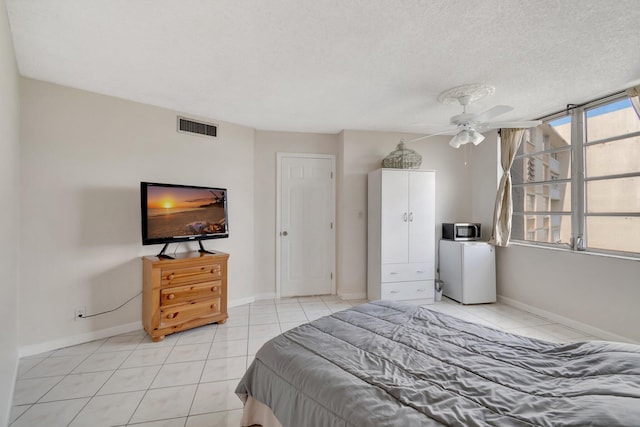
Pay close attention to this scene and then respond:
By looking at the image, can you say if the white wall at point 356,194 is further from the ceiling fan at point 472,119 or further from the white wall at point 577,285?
the ceiling fan at point 472,119

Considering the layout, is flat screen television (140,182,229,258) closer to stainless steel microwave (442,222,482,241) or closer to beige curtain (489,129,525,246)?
stainless steel microwave (442,222,482,241)

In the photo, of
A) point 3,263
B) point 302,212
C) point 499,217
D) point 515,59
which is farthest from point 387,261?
point 3,263

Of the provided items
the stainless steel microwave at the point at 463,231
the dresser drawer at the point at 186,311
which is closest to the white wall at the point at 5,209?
the dresser drawer at the point at 186,311

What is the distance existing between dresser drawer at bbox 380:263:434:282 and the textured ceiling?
2147mm

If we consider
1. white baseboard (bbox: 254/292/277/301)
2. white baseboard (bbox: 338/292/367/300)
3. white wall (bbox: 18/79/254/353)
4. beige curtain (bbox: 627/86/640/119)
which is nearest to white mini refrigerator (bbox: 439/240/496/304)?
white baseboard (bbox: 338/292/367/300)

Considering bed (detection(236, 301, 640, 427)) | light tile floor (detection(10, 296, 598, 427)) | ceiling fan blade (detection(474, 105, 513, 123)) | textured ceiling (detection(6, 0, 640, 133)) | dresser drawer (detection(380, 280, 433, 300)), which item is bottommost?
light tile floor (detection(10, 296, 598, 427))

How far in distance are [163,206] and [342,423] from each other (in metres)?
2.79

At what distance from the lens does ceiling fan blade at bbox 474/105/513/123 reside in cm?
233

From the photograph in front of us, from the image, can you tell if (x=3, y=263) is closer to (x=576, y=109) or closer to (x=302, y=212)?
(x=302, y=212)

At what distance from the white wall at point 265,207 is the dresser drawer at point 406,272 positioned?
167cm

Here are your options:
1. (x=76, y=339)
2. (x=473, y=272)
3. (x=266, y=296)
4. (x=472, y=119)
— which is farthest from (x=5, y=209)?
(x=473, y=272)

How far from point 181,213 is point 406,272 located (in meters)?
3.03

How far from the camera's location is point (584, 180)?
326cm

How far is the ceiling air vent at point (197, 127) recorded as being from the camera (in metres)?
3.53
